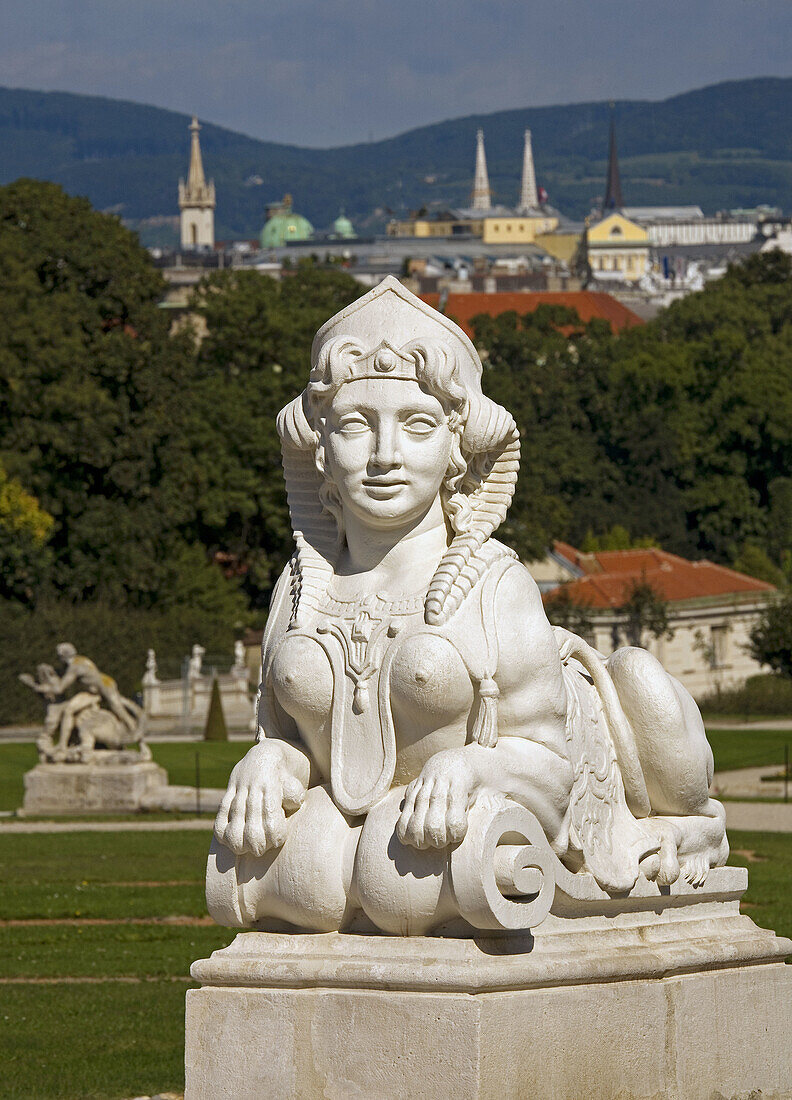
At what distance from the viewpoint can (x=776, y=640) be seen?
52.3 meters

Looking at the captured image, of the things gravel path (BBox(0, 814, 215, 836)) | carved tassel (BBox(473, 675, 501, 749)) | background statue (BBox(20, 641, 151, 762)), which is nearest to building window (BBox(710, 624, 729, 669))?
background statue (BBox(20, 641, 151, 762))

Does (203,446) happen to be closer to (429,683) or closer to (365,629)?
(365,629)

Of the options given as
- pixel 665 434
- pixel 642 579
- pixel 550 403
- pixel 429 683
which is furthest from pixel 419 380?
pixel 550 403

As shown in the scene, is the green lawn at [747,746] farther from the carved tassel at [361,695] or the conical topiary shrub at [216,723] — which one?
the carved tassel at [361,695]

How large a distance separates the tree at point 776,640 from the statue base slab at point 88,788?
25484 mm

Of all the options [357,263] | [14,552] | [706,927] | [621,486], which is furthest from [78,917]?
[357,263]

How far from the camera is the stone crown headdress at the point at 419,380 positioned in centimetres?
856

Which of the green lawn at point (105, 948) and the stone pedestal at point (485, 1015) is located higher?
the stone pedestal at point (485, 1015)

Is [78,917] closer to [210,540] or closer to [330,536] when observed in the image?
[330,536]

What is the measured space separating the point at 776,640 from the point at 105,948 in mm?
36830

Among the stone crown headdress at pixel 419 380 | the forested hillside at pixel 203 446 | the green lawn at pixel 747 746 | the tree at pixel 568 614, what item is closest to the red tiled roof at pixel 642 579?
the tree at pixel 568 614

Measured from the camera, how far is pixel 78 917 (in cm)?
1888

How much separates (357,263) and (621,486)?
119 meters

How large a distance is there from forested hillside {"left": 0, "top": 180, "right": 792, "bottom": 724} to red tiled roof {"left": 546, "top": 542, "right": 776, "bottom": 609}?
1.80m
